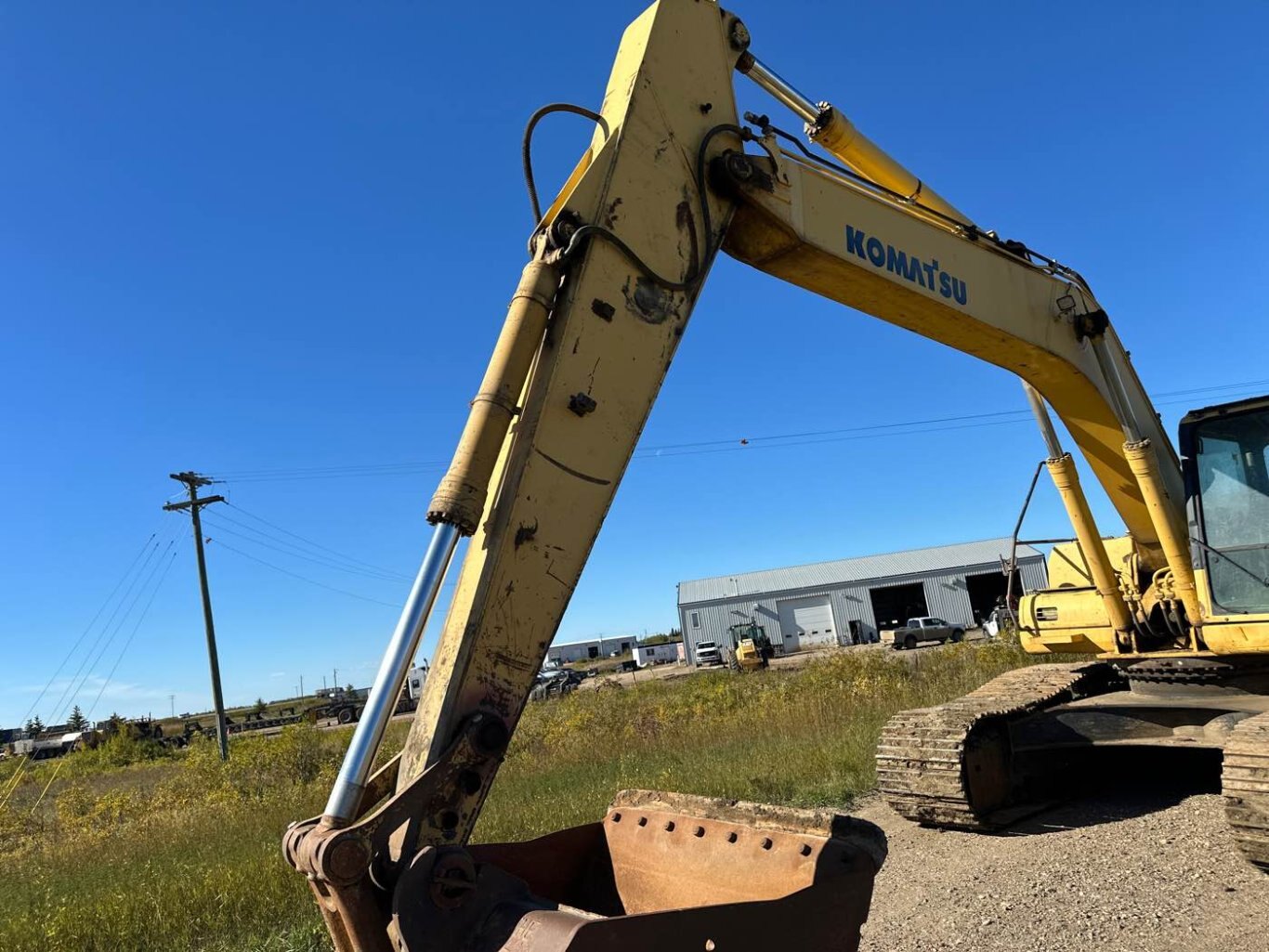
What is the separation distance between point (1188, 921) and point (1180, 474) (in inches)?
137

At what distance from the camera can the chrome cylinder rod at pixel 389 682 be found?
8.68ft

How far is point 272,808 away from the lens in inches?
444

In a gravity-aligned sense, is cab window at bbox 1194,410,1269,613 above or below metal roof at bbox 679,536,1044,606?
below

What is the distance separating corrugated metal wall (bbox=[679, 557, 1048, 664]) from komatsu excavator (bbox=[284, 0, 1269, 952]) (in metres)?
48.4

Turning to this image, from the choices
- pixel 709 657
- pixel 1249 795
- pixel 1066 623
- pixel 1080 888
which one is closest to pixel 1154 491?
pixel 1066 623

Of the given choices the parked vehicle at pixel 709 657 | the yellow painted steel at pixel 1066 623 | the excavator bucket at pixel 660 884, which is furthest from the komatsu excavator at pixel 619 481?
the parked vehicle at pixel 709 657

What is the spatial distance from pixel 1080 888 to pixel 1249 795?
1.04m

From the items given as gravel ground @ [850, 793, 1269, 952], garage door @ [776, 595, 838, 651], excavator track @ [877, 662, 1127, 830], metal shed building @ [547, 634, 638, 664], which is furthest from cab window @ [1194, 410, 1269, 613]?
metal shed building @ [547, 634, 638, 664]

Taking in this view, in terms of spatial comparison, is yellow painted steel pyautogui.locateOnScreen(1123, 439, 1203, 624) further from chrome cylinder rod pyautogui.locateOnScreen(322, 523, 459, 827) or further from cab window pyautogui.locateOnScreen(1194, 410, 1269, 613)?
chrome cylinder rod pyautogui.locateOnScreen(322, 523, 459, 827)

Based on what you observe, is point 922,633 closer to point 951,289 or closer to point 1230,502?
point 1230,502

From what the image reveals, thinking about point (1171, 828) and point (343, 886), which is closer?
point (343, 886)

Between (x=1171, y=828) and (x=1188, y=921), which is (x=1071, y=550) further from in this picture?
(x=1188, y=921)

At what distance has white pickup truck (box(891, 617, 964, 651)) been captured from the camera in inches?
1650

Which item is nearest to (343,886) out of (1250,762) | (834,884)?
(834,884)
